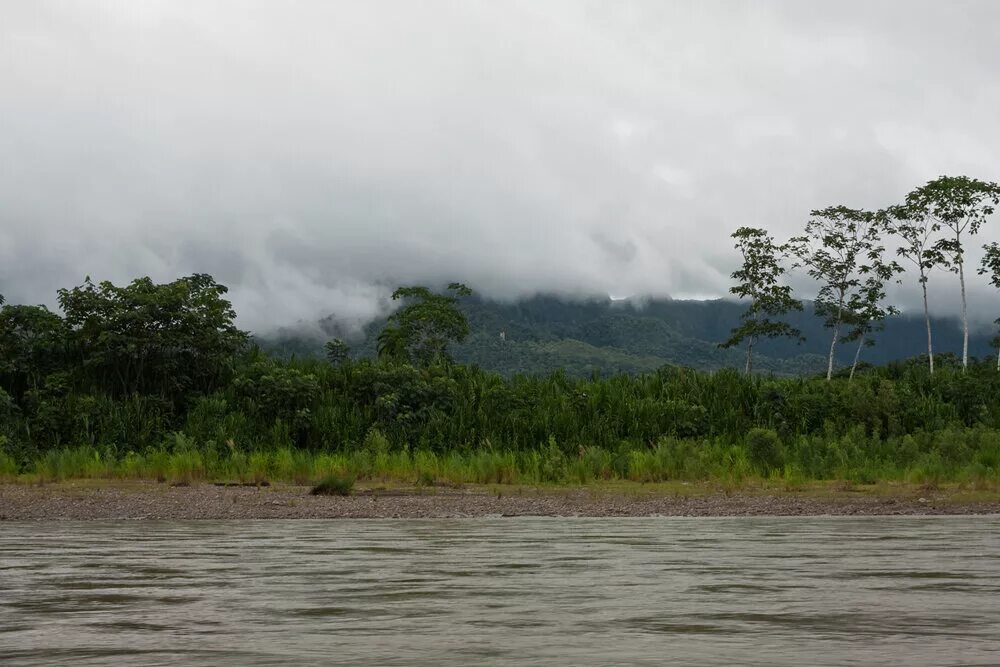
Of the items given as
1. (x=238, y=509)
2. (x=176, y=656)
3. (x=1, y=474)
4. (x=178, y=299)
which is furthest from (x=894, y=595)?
(x=178, y=299)

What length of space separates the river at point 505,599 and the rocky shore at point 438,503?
4288mm

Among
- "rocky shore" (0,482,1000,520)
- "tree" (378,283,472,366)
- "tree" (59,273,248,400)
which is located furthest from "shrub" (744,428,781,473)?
"tree" (378,283,472,366)

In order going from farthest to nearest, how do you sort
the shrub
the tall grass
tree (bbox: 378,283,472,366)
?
tree (bbox: 378,283,472,366) < the shrub < the tall grass

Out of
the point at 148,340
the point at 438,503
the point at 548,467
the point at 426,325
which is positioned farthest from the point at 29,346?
the point at 426,325

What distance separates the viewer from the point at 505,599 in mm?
6883

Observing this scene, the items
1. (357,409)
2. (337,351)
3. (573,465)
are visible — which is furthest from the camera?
(337,351)

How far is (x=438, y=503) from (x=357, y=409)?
12.7 m

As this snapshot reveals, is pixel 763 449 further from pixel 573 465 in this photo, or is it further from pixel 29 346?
pixel 29 346

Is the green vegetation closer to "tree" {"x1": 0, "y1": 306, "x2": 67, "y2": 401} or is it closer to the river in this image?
"tree" {"x1": 0, "y1": 306, "x2": 67, "y2": 401}

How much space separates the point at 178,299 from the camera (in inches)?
1251

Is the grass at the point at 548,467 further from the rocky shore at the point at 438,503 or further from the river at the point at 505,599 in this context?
the river at the point at 505,599

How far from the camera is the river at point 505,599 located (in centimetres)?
499

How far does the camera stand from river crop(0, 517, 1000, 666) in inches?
196

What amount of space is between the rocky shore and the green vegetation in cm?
340
